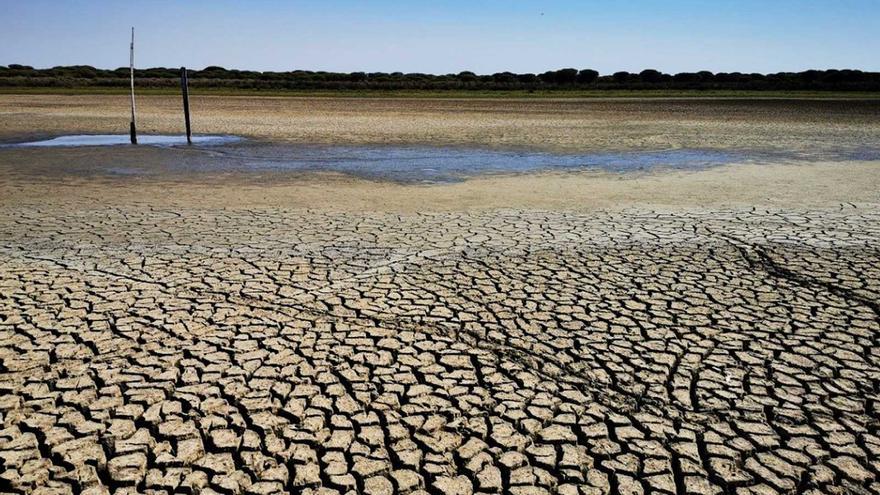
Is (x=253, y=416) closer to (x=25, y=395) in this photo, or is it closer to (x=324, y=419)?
(x=324, y=419)

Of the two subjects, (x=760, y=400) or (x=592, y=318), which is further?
(x=592, y=318)

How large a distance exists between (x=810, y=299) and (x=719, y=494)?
254 centimetres

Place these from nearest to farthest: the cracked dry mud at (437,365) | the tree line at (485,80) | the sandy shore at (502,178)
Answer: the cracked dry mud at (437,365), the sandy shore at (502,178), the tree line at (485,80)

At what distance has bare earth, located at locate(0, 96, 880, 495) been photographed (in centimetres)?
268

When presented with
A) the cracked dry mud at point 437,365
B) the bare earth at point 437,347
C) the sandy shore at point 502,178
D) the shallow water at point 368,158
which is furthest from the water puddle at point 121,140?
the cracked dry mud at point 437,365

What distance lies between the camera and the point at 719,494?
99.0 inches

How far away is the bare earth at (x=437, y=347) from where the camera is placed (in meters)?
2.68

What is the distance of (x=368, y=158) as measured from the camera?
13.1 metres

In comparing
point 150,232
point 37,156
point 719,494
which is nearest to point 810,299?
point 719,494

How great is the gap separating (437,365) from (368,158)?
9871mm

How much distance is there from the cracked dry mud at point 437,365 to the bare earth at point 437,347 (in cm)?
1

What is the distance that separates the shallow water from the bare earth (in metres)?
3.11

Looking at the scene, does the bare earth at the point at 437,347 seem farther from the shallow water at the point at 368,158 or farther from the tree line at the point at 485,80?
the tree line at the point at 485,80

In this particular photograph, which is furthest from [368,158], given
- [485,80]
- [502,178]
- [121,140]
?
[485,80]
